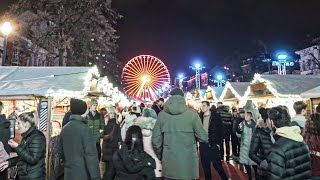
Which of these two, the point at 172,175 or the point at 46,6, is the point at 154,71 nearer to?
the point at 46,6

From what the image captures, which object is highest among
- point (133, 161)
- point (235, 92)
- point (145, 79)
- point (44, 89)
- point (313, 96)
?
point (145, 79)

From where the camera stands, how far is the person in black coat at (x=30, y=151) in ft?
13.3

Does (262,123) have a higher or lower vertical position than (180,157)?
higher

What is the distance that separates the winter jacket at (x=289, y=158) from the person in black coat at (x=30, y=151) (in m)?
2.88

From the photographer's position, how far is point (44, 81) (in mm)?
8977

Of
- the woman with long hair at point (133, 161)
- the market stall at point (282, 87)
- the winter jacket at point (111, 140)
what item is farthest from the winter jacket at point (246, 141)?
the market stall at point (282, 87)

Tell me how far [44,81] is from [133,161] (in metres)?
5.86

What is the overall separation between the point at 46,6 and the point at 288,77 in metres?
16.2

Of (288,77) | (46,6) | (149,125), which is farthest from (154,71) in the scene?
(149,125)

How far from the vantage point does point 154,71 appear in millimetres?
33000

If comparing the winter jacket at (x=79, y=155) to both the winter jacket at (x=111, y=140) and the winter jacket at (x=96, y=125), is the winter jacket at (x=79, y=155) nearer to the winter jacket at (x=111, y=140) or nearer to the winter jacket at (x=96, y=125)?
the winter jacket at (x=111, y=140)

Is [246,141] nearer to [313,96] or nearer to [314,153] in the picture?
[314,153]

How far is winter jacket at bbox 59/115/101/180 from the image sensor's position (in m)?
4.07

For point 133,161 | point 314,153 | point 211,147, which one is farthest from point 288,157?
point 211,147
